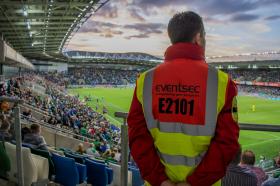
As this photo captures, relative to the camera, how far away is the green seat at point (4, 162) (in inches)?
170

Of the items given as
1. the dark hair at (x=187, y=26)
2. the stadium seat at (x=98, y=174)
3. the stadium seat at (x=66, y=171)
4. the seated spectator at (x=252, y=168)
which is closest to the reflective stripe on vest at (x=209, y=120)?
the dark hair at (x=187, y=26)

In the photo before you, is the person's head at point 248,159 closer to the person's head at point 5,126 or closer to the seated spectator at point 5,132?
the seated spectator at point 5,132

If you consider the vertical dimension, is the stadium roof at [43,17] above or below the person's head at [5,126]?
above

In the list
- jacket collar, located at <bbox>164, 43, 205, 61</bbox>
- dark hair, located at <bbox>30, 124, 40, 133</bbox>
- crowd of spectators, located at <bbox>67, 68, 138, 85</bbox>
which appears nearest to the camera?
jacket collar, located at <bbox>164, 43, 205, 61</bbox>

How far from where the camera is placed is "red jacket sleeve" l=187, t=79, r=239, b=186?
1.86 meters

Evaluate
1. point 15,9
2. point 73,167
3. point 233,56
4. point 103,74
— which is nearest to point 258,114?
point 15,9

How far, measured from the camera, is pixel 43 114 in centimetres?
1656

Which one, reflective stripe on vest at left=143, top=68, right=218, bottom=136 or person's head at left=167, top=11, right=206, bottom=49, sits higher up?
person's head at left=167, top=11, right=206, bottom=49

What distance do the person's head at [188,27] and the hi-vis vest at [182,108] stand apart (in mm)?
131

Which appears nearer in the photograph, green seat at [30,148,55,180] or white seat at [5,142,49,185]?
white seat at [5,142,49,185]

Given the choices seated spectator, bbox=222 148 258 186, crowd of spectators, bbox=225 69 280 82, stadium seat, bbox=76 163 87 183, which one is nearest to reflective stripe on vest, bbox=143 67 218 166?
seated spectator, bbox=222 148 258 186

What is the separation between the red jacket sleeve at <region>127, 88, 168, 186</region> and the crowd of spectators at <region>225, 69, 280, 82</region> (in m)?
82.1

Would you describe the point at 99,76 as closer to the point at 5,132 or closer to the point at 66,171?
the point at 5,132

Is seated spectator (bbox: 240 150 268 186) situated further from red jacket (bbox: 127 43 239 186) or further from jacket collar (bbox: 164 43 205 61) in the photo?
jacket collar (bbox: 164 43 205 61)
